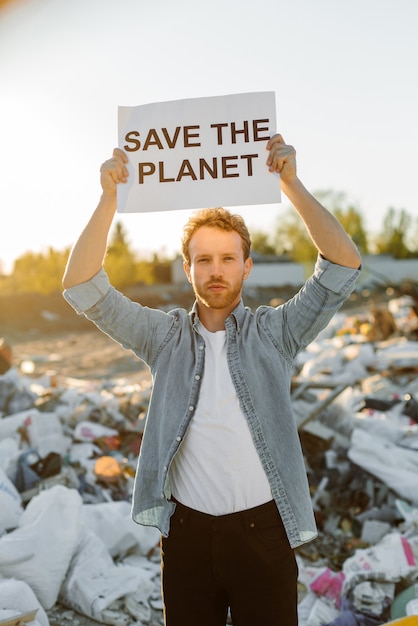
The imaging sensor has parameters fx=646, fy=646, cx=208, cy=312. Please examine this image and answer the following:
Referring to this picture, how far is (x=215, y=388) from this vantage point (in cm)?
174

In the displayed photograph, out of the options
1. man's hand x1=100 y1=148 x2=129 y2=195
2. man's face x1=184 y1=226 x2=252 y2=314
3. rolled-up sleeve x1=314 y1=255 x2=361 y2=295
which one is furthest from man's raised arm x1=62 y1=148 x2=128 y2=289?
rolled-up sleeve x1=314 y1=255 x2=361 y2=295

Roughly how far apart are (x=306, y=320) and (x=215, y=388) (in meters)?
0.31

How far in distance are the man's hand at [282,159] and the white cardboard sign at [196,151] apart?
33 mm

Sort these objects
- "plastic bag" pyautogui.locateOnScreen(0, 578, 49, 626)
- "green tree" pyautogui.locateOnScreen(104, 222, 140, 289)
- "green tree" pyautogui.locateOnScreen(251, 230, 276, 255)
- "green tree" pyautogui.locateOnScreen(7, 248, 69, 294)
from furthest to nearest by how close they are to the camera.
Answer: "green tree" pyautogui.locateOnScreen(251, 230, 276, 255) < "green tree" pyautogui.locateOnScreen(104, 222, 140, 289) < "green tree" pyautogui.locateOnScreen(7, 248, 69, 294) < "plastic bag" pyautogui.locateOnScreen(0, 578, 49, 626)

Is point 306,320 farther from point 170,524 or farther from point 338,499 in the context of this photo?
point 338,499

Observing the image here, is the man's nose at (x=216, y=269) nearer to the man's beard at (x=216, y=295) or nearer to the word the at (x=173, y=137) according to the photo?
the man's beard at (x=216, y=295)

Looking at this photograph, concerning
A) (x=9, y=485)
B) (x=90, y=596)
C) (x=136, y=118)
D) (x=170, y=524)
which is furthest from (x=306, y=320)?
(x=9, y=485)

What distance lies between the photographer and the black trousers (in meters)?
1.66

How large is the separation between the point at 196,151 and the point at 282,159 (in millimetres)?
282

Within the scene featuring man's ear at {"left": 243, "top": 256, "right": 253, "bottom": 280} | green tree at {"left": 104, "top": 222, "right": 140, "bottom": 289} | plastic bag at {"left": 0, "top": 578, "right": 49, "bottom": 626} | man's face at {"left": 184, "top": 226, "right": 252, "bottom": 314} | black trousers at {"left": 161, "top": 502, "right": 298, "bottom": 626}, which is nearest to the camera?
black trousers at {"left": 161, "top": 502, "right": 298, "bottom": 626}

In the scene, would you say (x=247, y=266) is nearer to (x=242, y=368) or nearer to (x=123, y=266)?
(x=242, y=368)

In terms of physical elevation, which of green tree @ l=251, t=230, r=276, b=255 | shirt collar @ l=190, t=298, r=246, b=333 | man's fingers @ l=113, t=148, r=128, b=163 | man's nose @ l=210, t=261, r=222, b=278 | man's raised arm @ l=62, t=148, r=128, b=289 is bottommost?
shirt collar @ l=190, t=298, r=246, b=333

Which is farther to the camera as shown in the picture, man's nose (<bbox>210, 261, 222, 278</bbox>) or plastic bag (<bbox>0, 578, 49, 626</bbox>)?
plastic bag (<bbox>0, 578, 49, 626</bbox>)

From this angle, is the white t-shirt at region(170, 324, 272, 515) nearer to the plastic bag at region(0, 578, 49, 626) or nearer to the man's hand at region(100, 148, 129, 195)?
the man's hand at region(100, 148, 129, 195)
